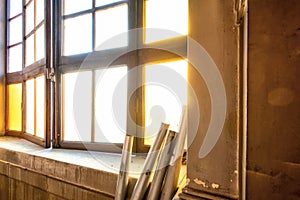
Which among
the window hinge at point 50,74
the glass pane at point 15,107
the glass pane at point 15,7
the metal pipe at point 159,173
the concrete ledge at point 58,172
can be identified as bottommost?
the concrete ledge at point 58,172

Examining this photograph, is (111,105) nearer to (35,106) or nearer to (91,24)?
(91,24)

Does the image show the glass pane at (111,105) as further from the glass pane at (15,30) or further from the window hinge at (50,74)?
the glass pane at (15,30)

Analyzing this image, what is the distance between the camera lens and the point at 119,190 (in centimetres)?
103

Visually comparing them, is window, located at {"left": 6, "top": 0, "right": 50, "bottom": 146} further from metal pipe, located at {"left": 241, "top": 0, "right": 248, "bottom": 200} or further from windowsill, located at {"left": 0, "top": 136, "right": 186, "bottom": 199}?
metal pipe, located at {"left": 241, "top": 0, "right": 248, "bottom": 200}

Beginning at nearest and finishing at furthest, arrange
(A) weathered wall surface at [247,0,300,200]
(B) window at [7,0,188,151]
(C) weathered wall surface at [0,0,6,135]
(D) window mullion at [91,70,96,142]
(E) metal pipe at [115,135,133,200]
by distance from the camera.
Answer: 1. (A) weathered wall surface at [247,0,300,200]
2. (E) metal pipe at [115,135,133,200]
3. (B) window at [7,0,188,151]
4. (D) window mullion at [91,70,96,142]
5. (C) weathered wall surface at [0,0,6,135]

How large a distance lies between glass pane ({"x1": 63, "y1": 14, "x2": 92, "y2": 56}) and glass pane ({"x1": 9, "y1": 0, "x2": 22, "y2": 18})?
0.87 m

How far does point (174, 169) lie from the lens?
879 millimetres

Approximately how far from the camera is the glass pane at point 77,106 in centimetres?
157

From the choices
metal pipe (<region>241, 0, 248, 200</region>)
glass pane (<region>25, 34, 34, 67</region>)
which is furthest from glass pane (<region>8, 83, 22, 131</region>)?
metal pipe (<region>241, 0, 248, 200</region>)

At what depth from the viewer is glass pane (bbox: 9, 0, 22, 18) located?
226 cm

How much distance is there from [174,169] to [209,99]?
29cm

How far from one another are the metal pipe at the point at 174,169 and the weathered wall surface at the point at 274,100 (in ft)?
0.98

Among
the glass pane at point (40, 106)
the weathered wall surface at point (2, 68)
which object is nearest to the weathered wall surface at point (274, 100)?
the glass pane at point (40, 106)

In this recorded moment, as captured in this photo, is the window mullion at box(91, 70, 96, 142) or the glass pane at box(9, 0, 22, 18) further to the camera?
the glass pane at box(9, 0, 22, 18)
